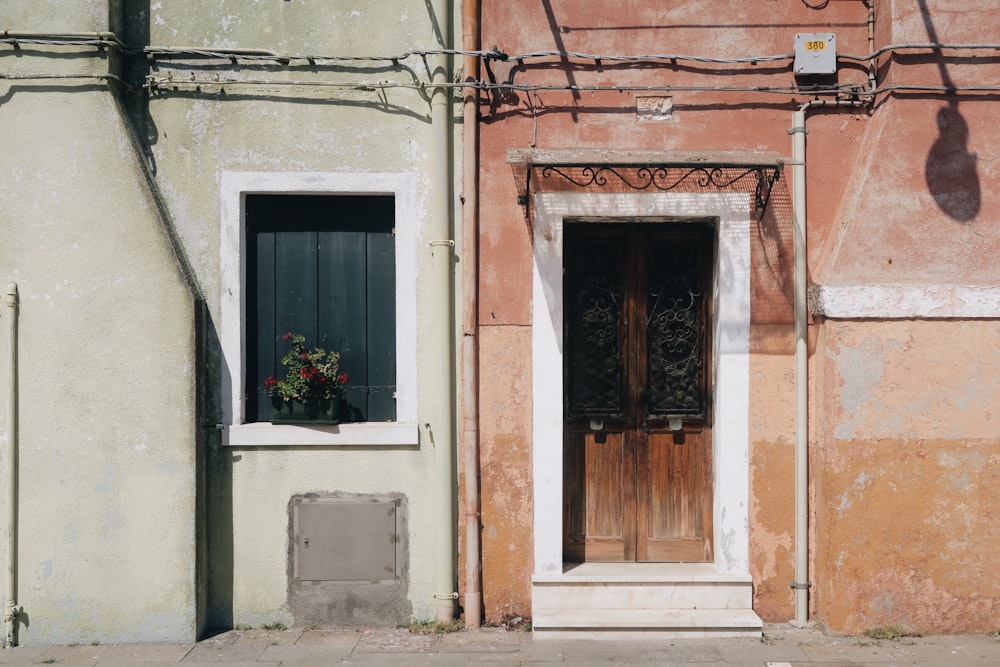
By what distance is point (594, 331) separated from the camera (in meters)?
6.18

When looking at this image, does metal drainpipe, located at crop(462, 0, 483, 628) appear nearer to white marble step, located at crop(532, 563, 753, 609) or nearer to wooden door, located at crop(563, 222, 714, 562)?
white marble step, located at crop(532, 563, 753, 609)

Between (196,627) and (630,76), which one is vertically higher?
(630,76)

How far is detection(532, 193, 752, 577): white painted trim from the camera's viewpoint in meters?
5.84

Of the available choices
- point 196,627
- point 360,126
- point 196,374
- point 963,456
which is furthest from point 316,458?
point 963,456

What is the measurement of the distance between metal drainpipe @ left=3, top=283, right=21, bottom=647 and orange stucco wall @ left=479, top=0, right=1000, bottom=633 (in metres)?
3.09

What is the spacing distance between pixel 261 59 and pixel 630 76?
257 centimetres

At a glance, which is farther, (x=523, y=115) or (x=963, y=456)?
(x=523, y=115)

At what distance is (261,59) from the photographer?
5.82 meters

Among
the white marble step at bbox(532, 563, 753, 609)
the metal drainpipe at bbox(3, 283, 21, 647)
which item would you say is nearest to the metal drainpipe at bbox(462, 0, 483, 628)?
the white marble step at bbox(532, 563, 753, 609)

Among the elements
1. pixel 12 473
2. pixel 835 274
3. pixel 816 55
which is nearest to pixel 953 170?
pixel 835 274

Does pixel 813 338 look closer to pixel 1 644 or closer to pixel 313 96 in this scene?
pixel 313 96

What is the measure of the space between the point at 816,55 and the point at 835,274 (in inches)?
60.5

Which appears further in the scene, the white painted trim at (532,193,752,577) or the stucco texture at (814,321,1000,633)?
the white painted trim at (532,193,752,577)

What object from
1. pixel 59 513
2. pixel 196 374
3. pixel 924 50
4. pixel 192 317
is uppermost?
pixel 924 50
